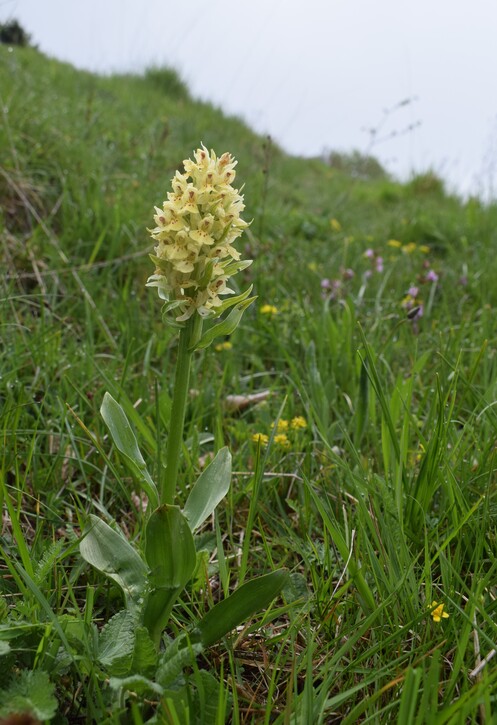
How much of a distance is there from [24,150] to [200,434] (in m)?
2.12

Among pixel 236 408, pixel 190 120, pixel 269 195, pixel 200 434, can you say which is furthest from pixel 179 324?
pixel 190 120

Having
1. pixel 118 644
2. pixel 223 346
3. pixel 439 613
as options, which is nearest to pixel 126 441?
pixel 118 644

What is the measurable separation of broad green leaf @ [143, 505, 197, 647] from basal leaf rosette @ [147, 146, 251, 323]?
1.21 ft

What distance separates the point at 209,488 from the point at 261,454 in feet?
1.54

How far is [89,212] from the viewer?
9.32 feet

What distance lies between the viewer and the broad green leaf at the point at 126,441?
1.16 meters

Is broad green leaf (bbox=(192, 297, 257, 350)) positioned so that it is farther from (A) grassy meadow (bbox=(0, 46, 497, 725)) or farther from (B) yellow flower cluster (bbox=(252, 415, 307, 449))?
(B) yellow flower cluster (bbox=(252, 415, 307, 449))

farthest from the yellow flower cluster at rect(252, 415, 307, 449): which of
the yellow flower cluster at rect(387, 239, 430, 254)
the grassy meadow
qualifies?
the yellow flower cluster at rect(387, 239, 430, 254)

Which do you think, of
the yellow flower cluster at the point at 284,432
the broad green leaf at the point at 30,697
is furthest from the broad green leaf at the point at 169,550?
the yellow flower cluster at the point at 284,432

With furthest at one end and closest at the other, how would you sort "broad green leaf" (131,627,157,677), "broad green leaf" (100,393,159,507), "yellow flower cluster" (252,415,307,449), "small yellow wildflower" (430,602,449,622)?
"yellow flower cluster" (252,415,307,449)
"broad green leaf" (100,393,159,507)
"small yellow wildflower" (430,602,449,622)
"broad green leaf" (131,627,157,677)

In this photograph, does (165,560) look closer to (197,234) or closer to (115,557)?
(115,557)

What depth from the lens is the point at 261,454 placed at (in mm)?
1652

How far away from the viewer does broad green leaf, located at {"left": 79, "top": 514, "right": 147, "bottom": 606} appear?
3.60ft

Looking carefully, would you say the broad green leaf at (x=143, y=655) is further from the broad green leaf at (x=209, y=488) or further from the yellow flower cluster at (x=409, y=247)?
the yellow flower cluster at (x=409, y=247)
